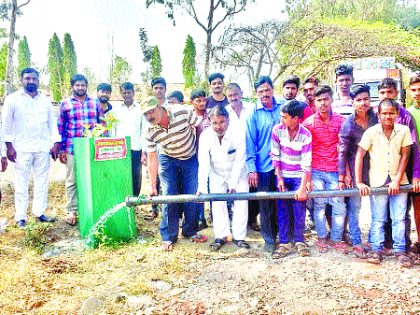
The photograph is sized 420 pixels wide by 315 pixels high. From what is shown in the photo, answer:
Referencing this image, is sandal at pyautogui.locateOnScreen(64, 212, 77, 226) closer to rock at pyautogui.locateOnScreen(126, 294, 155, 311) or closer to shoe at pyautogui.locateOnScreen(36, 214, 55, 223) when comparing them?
shoe at pyautogui.locateOnScreen(36, 214, 55, 223)

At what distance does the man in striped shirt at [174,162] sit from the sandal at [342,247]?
1435mm

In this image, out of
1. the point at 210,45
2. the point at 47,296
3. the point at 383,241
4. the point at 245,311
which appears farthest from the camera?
the point at 210,45

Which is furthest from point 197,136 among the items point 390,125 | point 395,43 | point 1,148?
point 395,43

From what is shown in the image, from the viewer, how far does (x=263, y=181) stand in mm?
4133

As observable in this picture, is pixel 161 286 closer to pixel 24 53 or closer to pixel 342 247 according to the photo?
pixel 342 247

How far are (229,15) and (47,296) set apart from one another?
15016 millimetres

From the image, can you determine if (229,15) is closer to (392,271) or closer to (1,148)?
(1,148)

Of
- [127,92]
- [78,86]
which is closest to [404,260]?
[127,92]

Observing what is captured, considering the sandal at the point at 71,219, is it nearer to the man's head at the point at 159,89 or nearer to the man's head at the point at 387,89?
the man's head at the point at 159,89

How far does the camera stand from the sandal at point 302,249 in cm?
382

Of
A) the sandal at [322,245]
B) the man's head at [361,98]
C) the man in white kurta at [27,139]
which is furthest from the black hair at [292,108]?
the man in white kurta at [27,139]

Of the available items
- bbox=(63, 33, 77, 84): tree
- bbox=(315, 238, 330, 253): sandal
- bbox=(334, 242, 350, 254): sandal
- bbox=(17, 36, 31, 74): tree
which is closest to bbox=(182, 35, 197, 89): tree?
bbox=(63, 33, 77, 84): tree

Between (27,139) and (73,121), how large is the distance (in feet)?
1.90

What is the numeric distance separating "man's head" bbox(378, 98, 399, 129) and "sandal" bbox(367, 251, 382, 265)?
3.82 ft
